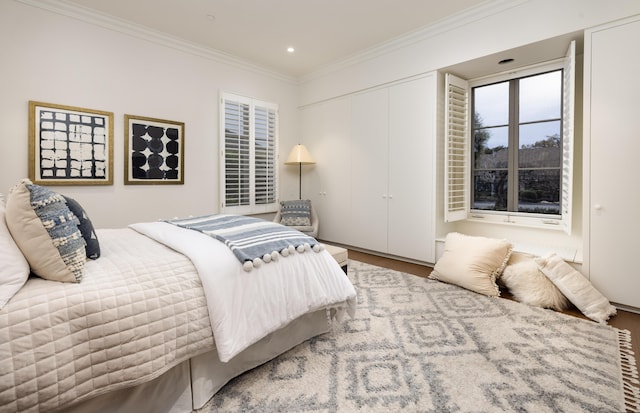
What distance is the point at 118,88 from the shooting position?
3.48 metres

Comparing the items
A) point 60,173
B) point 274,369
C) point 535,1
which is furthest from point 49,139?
point 535,1

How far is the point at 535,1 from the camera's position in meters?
2.90

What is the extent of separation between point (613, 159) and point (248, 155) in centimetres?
397

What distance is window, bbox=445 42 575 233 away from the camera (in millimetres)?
3389

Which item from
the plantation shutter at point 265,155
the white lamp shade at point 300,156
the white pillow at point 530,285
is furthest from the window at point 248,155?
the white pillow at point 530,285

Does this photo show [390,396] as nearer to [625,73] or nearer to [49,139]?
[625,73]

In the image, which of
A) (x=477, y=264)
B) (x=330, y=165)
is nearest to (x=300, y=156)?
(x=330, y=165)

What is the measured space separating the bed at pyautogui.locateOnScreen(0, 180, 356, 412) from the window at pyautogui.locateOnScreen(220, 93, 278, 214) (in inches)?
100

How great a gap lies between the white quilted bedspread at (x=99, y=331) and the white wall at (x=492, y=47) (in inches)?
122

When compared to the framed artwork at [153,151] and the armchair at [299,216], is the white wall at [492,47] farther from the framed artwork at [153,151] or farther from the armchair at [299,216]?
the framed artwork at [153,151]

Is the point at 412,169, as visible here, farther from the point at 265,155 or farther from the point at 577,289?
the point at 265,155

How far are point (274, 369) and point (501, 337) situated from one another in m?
1.48

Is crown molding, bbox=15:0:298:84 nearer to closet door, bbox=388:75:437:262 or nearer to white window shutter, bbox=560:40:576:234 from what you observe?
closet door, bbox=388:75:437:262

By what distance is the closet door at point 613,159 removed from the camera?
8.13ft
